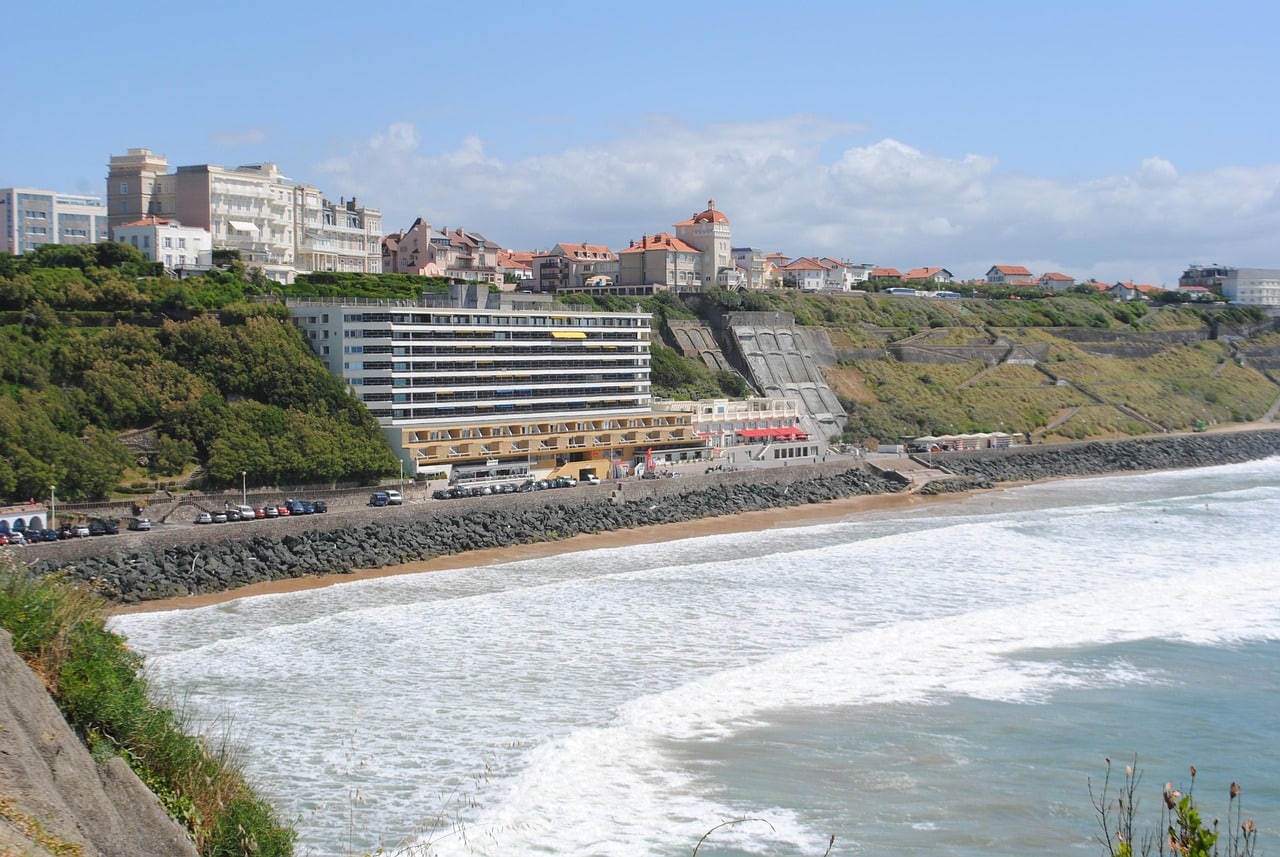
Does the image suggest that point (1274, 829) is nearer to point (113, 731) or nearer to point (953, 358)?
point (113, 731)

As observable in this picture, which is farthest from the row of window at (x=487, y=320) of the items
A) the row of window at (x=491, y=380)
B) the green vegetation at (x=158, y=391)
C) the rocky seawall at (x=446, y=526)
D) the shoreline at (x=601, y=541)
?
the shoreline at (x=601, y=541)

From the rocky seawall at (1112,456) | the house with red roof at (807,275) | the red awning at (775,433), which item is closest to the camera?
the red awning at (775,433)

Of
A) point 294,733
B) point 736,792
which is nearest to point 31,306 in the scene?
point 294,733

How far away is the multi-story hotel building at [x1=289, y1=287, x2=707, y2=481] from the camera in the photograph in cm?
3678

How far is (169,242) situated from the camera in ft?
148

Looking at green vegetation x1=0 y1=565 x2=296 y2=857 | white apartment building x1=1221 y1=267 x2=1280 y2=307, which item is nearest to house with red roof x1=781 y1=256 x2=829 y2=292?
white apartment building x1=1221 y1=267 x2=1280 y2=307

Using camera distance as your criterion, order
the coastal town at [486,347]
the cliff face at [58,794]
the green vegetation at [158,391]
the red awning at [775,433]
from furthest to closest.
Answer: the red awning at [775,433], the coastal town at [486,347], the green vegetation at [158,391], the cliff face at [58,794]

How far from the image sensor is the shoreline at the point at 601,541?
24797 mm

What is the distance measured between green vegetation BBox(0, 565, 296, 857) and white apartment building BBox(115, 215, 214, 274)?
36.7 m

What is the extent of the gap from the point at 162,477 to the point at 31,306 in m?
8.43

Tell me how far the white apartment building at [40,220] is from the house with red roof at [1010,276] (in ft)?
249

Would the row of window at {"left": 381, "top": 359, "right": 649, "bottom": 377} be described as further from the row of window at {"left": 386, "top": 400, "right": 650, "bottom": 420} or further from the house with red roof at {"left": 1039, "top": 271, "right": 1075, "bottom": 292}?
the house with red roof at {"left": 1039, "top": 271, "right": 1075, "bottom": 292}

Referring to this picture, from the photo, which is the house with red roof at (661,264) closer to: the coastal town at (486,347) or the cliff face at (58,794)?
the coastal town at (486,347)

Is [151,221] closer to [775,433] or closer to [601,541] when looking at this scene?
[601,541]
